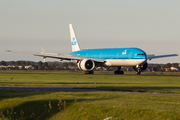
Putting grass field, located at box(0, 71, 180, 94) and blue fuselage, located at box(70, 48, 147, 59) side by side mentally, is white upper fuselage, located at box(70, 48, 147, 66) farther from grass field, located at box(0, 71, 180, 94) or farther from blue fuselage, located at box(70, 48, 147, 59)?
grass field, located at box(0, 71, 180, 94)

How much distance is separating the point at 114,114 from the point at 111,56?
52.0 meters

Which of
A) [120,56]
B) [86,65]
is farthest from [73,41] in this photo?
[120,56]

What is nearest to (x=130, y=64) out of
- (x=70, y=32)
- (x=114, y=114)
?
(x=70, y=32)

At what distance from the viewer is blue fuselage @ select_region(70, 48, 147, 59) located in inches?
2613

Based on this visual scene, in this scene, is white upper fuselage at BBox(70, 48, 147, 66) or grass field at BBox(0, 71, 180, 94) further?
white upper fuselage at BBox(70, 48, 147, 66)

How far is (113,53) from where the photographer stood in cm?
7106

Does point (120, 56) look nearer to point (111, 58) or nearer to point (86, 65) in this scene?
point (111, 58)

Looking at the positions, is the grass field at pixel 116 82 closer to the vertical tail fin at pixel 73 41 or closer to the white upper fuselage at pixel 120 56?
the white upper fuselage at pixel 120 56

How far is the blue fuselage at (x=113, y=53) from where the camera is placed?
6638cm

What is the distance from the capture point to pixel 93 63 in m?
72.4

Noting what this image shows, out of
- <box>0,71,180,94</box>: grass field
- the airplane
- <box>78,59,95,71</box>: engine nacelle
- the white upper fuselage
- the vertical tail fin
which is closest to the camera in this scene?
<box>0,71,180,94</box>: grass field

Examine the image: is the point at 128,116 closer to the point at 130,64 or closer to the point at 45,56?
the point at 130,64

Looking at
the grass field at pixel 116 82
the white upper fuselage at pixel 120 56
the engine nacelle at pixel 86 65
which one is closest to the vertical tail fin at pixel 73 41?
the white upper fuselage at pixel 120 56

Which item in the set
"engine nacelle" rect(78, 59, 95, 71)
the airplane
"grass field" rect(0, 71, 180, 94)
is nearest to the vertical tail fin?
the airplane
